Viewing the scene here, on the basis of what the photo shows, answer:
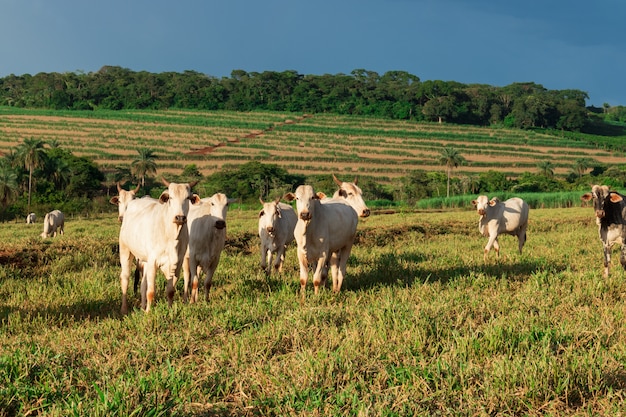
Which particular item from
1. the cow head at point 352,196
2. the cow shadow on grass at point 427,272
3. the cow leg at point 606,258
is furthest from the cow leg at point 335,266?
the cow leg at point 606,258

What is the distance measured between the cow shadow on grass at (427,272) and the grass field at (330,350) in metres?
0.13

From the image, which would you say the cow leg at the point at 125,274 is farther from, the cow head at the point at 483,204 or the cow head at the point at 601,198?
the cow head at the point at 483,204

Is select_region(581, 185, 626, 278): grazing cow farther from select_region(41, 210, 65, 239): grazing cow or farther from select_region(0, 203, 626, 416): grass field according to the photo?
select_region(41, 210, 65, 239): grazing cow

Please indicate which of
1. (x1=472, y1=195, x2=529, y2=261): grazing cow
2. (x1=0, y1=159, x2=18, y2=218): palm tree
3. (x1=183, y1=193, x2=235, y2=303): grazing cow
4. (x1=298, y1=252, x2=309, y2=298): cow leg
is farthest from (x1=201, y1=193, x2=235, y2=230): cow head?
(x1=0, y1=159, x2=18, y2=218): palm tree

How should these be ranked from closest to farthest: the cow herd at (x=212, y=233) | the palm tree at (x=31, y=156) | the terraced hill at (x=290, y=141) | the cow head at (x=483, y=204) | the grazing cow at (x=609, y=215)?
the cow herd at (x=212, y=233)
the grazing cow at (x=609, y=215)
the cow head at (x=483, y=204)
the palm tree at (x=31, y=156)
the terraced hill at (x=290, y=141)

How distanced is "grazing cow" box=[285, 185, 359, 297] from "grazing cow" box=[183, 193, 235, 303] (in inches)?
49.7

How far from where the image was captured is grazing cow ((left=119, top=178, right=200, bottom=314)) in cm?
754

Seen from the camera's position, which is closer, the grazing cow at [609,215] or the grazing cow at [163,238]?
the grazing cow at [163,238]

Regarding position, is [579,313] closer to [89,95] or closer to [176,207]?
[176,207]

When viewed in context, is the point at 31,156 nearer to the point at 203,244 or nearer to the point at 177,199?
the point at 203,244

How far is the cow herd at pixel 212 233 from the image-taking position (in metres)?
7.67

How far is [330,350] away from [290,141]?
296ft

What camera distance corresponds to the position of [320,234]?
8695 mm

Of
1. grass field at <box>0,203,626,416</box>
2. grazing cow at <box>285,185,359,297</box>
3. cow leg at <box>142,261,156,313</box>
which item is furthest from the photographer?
grazing cow at <box>285,185,359,297</box>
